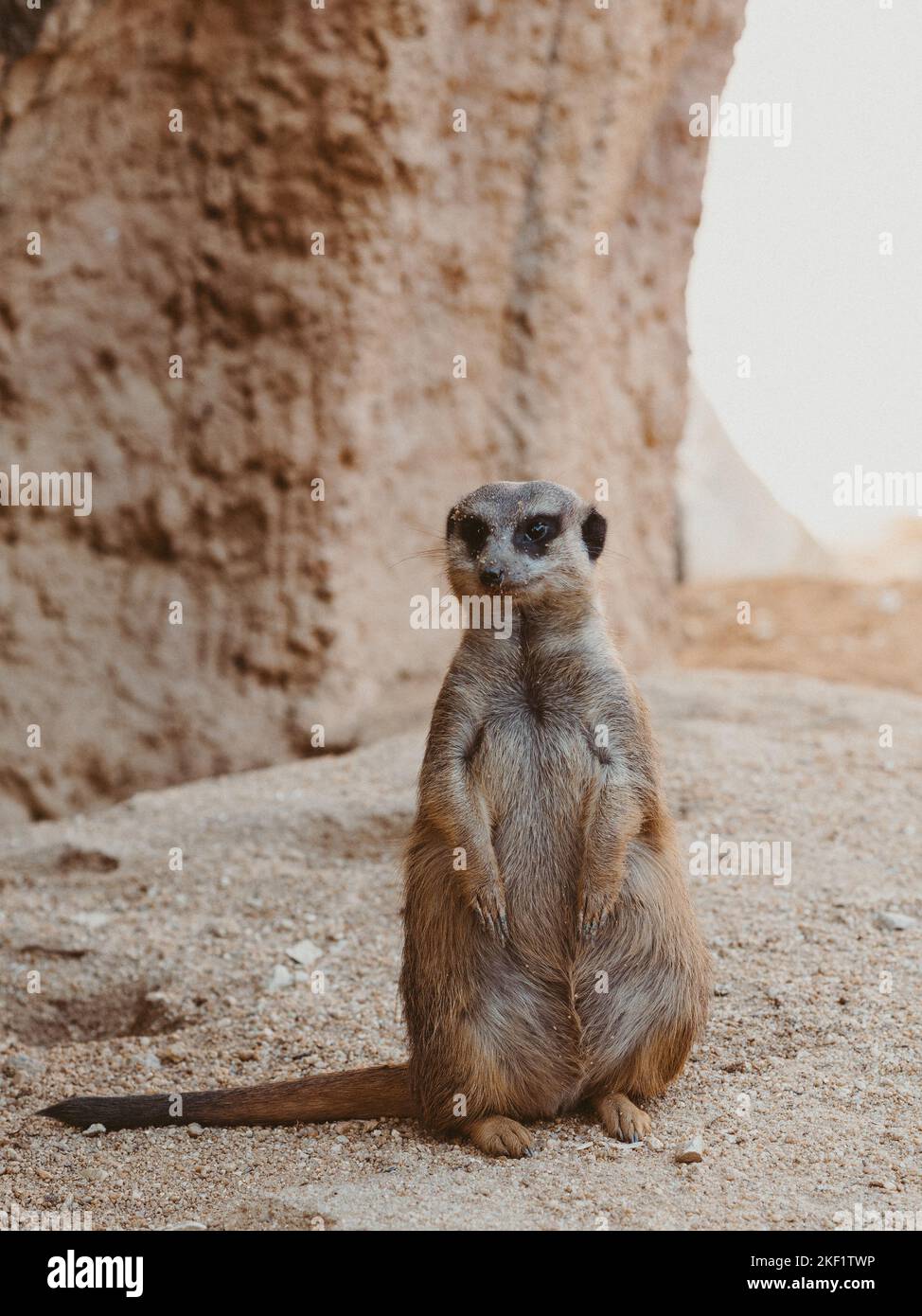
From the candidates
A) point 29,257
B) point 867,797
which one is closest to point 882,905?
point 867,797

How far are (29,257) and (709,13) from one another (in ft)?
11.5

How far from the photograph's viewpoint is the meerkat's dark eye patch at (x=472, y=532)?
9.77 ft

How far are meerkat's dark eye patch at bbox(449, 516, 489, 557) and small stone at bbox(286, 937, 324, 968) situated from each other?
137cm

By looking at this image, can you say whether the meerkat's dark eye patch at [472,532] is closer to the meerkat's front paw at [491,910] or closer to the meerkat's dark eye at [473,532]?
the meerkat's dark eye at [473,532]

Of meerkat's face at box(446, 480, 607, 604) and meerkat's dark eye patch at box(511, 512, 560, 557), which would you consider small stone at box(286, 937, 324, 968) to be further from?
meerkat's dark eye patch at box(511, 512, 560, 557)

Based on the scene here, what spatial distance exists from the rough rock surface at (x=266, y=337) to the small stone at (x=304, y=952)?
6.60 feet

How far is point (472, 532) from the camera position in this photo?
9.87 ft

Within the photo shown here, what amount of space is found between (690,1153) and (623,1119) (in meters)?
0.18

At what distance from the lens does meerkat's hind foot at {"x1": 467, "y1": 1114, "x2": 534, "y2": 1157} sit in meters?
2.67

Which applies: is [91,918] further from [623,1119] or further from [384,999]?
[623,1119]

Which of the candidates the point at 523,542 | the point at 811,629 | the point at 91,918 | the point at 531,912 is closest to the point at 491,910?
the point at 531,912

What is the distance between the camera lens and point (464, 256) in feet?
19.9

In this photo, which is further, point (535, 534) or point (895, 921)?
point (895, 921)

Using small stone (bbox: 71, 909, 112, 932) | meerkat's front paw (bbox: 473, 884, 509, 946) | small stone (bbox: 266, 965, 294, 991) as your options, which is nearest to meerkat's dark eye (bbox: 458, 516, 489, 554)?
meerkat's front paw (bbox: 473, 884, 509, 946)
